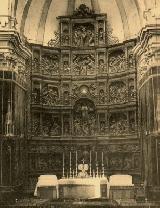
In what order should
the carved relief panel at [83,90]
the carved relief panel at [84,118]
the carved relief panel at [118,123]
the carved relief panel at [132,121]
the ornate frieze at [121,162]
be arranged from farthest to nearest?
the carved relief panel at [83,90] < the carved relief panel at [84,118] < the carved relief panel at [118,123] < the carved relief panel at [132,121] < the ornate frieze at [121,162]

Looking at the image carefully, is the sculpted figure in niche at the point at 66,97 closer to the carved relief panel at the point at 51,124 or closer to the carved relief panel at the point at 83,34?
the carved relief panel at the point at 51,124

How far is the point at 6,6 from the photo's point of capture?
16734 mm

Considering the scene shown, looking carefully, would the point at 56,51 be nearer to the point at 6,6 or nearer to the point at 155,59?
the point at 6,6

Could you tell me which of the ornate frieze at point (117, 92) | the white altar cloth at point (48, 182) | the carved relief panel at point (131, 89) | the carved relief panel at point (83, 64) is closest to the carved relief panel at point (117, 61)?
the ornate frieze at point (117, 92)

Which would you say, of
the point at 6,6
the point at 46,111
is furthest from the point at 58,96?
the point at 6,6

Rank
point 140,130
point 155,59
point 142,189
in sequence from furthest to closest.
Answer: point 140,130 < point 142,189 < point 155,59

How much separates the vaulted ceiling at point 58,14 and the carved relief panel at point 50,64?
801mm

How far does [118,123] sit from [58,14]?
628 centimetres

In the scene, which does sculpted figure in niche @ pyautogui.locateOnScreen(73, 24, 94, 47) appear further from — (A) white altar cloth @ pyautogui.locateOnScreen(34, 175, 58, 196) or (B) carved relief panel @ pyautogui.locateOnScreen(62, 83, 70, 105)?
(A) white altar cloth @ pyautogui.locateOnScreen(34, 175, 58, 196)

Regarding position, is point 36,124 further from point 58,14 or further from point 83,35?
point 58,14

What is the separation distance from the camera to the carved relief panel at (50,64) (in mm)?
20734

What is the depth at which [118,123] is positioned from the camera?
20344 mm

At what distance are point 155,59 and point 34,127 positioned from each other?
6.94 m

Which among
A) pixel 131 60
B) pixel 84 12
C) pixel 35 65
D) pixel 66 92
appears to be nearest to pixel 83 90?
pixel 66 92
